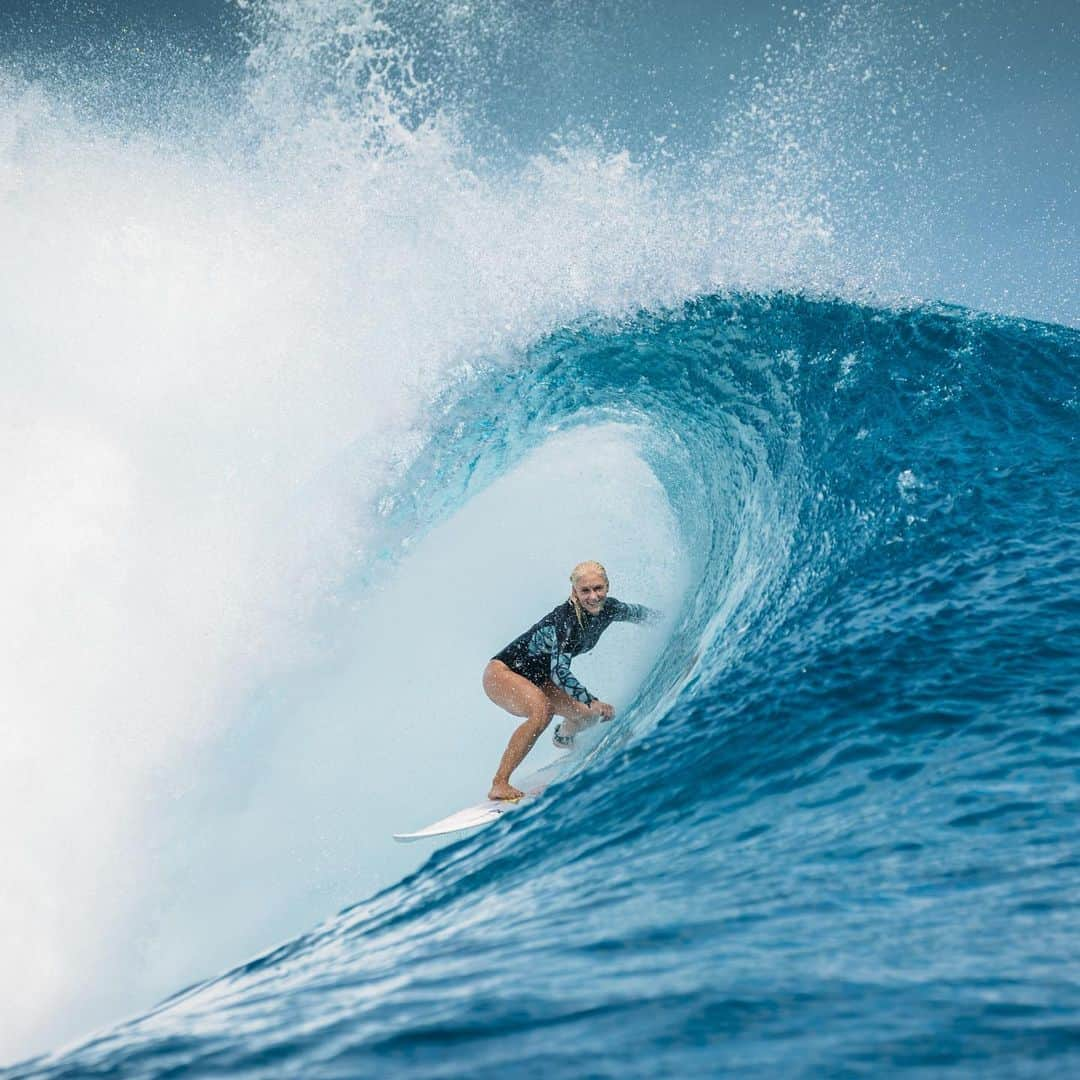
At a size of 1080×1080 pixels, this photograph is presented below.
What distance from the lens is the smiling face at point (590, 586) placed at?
18.8 feet

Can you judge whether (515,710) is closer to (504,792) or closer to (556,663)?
(556,663)

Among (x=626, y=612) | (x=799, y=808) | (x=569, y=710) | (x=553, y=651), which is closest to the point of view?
(x=799, y=808)

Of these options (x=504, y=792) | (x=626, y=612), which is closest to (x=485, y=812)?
(x=504, y=792)

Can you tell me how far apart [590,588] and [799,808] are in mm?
2470

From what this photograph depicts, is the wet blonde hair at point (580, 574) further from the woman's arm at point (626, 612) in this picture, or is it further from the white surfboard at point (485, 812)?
the white surfboard at point (485, 812)

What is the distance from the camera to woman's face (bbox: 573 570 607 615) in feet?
18.8

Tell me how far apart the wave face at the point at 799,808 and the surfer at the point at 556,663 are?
0.36m

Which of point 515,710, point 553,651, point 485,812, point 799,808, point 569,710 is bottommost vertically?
point 799,808

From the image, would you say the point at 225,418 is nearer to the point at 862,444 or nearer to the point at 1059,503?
the point at 862,444

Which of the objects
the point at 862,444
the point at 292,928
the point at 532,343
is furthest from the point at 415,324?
the point at 292,928

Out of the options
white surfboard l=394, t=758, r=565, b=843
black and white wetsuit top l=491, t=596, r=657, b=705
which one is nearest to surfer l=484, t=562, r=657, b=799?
black and white wetsuit top l=491, t=596, r=657, b=705

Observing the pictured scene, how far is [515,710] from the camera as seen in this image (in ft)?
19.7

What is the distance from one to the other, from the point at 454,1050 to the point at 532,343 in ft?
25.1

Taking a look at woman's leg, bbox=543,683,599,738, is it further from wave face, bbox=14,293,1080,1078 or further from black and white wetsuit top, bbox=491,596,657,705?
wave face, bbox=14,293,1080,1078
